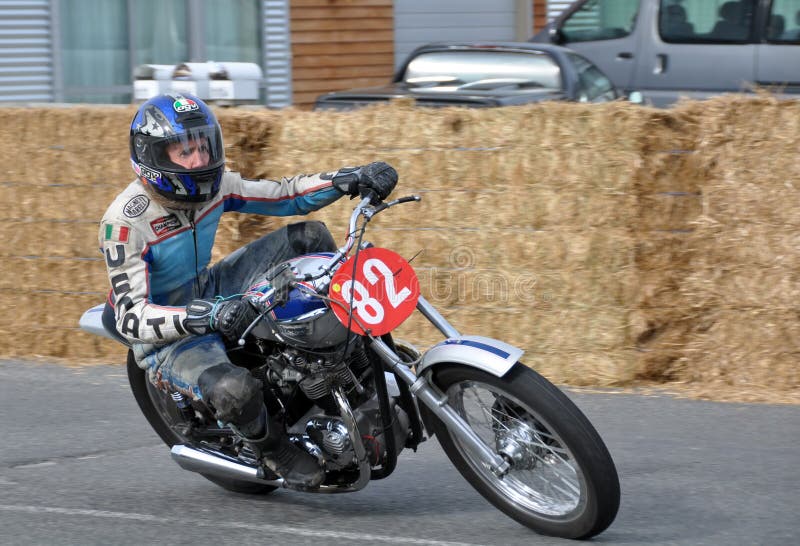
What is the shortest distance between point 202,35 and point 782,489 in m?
11.7

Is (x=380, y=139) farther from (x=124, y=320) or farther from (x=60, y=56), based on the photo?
(x=60, y=56)

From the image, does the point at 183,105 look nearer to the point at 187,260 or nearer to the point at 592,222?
the point at 187,260

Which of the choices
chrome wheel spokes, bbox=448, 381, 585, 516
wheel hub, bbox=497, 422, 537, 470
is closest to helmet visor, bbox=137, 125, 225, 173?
chrome wheel spokes, bbox=448, 381, 585, 516

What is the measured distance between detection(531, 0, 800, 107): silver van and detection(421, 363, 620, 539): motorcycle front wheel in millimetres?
8287

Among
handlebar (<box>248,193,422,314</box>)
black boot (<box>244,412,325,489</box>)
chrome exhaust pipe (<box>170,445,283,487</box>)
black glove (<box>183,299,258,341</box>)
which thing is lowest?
chrome exhaust pipe (<box>170,445,283,487</box>)

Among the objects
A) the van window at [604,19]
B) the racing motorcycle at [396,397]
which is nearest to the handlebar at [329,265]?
the racing motorcycle at [396,397]

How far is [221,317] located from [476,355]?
871 millimetres

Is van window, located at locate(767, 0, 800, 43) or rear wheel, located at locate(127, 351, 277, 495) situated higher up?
van window, located at locate(767, 0, 800, 43)

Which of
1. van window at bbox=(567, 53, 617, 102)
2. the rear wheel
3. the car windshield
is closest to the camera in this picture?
the rear wheel

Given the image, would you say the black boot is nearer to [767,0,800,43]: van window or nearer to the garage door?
[767,0,800,43]: van window

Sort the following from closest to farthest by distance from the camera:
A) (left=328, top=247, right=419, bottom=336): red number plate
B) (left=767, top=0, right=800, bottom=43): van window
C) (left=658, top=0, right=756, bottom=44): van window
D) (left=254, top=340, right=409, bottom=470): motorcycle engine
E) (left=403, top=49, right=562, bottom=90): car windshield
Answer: (left=328, top=247, right=419, bottom=336): red number plate < (left=254, top=340, right=409, bottom=470): motorcycle engine < (left=403, top=49, right=562, bottom=90): car windshield < (left=767, top=0, right=800, bottom=43): van window < (left=658, top=0, right=756, bottom=44): van window

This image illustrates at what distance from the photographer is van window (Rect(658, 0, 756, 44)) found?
41.8ft

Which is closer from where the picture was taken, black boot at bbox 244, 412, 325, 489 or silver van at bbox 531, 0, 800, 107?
black boot at bbox 244, 412, 325, 489

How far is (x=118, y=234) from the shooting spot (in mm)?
4711
